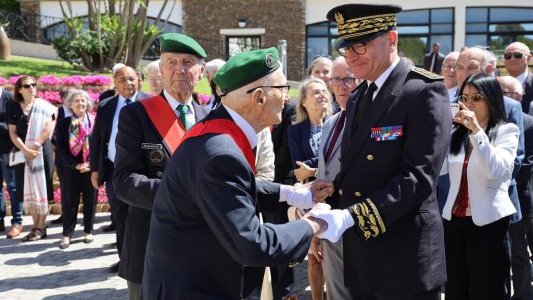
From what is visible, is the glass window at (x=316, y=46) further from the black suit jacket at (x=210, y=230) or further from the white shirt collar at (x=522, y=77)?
the black suit jacket at (x=210, y=230)

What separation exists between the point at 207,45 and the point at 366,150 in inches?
1034

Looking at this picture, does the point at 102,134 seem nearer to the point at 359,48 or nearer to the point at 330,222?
the point at 359,48

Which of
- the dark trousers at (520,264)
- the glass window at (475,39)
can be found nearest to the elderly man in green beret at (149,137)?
the dark trousers at (520,264)

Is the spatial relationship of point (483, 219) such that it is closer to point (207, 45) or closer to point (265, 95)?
point (265, 95)

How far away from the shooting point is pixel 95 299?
5684 millimetres

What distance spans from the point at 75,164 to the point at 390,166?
554cm

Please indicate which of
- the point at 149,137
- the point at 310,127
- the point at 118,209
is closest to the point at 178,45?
the point at 149,137

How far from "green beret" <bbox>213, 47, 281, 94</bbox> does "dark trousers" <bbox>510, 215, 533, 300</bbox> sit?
3511 mm

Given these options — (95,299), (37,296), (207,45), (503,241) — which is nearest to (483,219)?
(503,241)

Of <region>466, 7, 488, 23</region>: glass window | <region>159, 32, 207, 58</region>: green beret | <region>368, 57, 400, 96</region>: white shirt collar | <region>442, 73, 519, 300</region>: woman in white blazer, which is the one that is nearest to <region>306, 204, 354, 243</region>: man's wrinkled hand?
<region>368, 57, 400, 96</region>: white shirt collar

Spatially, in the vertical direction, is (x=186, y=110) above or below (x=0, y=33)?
below

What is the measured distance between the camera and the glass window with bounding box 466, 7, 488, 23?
26.8 meters

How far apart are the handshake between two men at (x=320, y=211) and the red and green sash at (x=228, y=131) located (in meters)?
0.40

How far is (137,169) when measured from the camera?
345 centimetres
